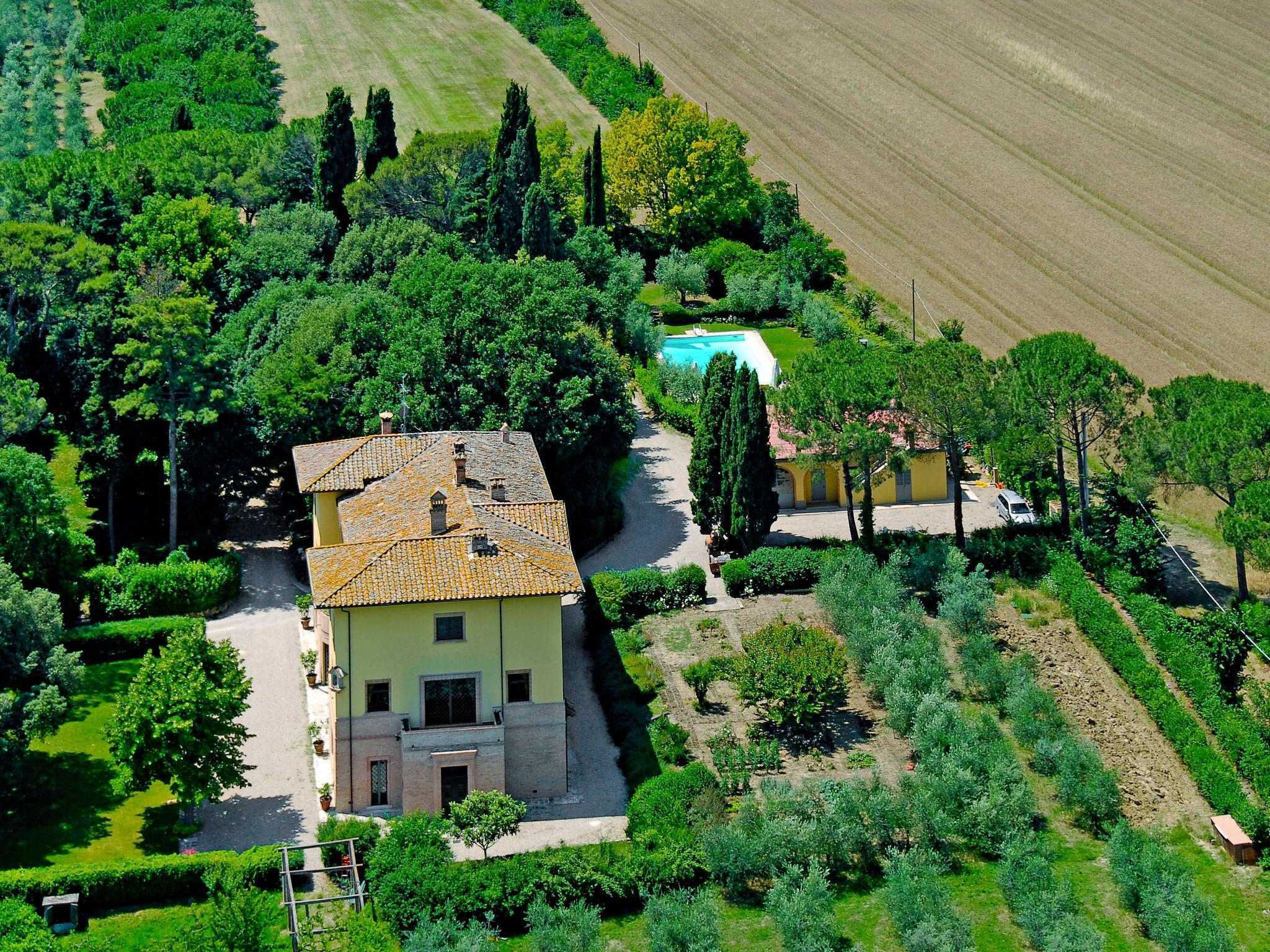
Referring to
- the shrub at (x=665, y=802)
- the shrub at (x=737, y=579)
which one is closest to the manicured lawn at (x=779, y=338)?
the shrub at (x=737, y=579)

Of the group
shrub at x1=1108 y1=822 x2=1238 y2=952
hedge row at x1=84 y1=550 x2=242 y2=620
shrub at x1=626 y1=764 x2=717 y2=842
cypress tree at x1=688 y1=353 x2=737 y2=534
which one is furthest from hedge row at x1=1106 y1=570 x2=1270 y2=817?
hedge row at x1=84 y1=550 x2=242 y2=620

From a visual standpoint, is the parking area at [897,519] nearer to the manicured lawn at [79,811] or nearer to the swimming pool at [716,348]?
the swimming pool at [716,348]

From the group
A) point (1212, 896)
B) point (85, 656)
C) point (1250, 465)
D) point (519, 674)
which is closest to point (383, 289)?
point (85, 656)

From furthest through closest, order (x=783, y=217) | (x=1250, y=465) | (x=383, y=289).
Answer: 1. (x=783, y=217)
2. (x=383, y=289)
3. (x=1250, y=465)

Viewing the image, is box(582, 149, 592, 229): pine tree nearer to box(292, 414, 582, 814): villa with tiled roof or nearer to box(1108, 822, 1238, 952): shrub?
box(292, 414, 582, 814): villa with tiled roof

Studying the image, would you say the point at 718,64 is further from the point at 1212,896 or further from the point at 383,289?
the point at 1212,896

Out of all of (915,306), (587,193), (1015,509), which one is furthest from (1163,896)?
(587,193)

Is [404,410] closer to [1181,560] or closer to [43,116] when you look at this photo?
[1181,560]
